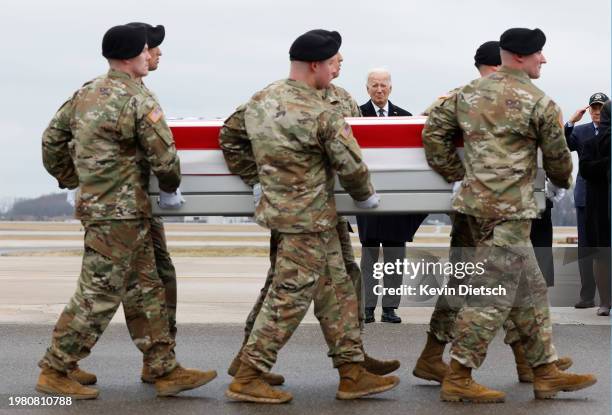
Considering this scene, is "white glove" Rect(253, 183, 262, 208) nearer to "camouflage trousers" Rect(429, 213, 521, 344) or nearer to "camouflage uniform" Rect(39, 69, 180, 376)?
"camouflage uniform" Rect(39, 69, 180, 376)

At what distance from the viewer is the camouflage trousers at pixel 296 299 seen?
5543 millimetres

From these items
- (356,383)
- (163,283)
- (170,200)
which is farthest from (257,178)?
(356,383)

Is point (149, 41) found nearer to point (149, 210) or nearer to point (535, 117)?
point (149, 210)

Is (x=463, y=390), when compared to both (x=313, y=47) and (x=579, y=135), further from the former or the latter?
(x=579, y=135)

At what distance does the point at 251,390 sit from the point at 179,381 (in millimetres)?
433

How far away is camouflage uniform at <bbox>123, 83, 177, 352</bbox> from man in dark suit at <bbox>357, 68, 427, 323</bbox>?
2.13m

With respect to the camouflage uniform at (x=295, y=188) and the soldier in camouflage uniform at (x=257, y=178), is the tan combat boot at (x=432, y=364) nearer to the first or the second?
the soldier in camouflage uniform at (x=257, y=178)

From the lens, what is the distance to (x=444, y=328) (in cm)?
615

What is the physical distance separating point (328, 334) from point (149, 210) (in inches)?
41.2

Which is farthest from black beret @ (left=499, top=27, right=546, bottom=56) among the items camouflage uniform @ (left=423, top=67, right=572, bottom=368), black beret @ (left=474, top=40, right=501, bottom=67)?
black beret @ (left=474, top=40, right=501, bottom=67)

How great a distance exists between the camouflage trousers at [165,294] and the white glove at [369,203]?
3.59 ft

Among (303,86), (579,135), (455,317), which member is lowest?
(455,317)

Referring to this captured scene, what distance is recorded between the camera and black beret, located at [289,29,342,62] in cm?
560

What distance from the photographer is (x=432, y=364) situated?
6125 millimetres
